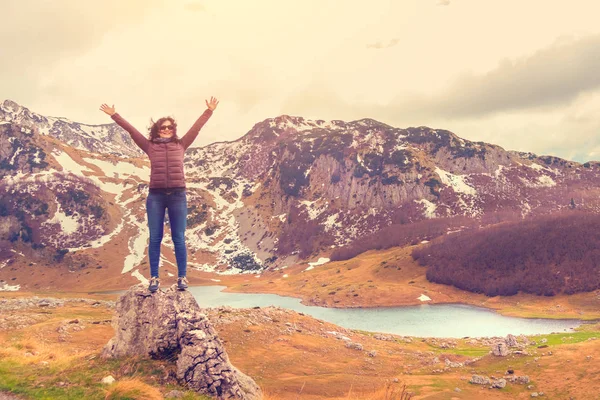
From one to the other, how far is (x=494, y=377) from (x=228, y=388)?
2782cm

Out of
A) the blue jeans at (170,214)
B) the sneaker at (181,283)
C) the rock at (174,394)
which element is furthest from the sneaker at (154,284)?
the rock at (174,394)

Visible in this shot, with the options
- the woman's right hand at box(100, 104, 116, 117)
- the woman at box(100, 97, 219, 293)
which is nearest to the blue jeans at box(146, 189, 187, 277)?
the woman at box(100, 97, 219, 293)

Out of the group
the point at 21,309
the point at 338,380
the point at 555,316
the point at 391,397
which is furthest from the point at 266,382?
the point at 555,316

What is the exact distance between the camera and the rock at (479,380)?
3042cm

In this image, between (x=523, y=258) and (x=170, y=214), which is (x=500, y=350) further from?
(x=523, y=258)

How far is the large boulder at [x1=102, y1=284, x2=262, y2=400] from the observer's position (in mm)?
13469

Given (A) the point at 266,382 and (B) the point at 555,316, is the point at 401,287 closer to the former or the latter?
(B) the point at 555,316

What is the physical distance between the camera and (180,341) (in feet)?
47.4

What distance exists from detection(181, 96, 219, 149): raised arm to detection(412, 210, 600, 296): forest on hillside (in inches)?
5539

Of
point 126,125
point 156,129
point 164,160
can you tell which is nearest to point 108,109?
point 126,125

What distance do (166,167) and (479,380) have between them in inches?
1221

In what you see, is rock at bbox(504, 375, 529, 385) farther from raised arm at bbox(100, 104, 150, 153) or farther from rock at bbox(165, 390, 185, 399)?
raised arm at bbox(100, 104, 150, 153)

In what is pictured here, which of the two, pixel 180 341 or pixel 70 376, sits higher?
pixel 180 341

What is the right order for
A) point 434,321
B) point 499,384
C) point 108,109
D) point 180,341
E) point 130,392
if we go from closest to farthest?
1. point 130,392
2. point 108,109
3. point 180,341
4. point 499,384
5. point 434,321
